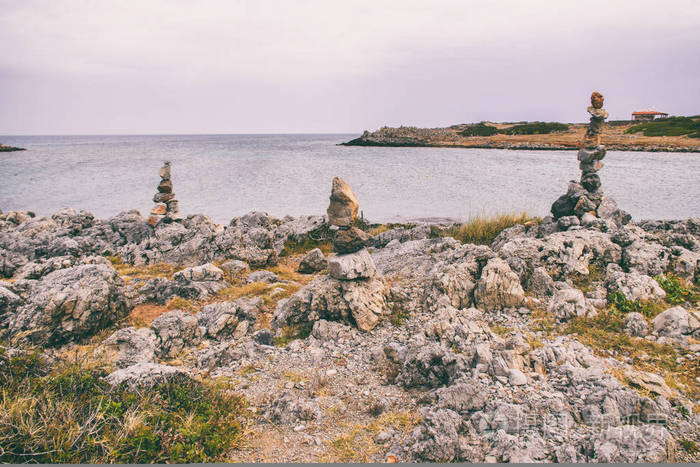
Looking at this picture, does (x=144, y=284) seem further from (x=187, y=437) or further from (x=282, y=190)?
(x=282, y=190)

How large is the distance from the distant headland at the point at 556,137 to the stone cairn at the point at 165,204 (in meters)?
53.5

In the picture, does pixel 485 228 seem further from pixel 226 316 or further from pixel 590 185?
pixel 226 316

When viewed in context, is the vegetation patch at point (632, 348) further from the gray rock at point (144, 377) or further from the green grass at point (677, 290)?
the gray rock at point (144, 377)

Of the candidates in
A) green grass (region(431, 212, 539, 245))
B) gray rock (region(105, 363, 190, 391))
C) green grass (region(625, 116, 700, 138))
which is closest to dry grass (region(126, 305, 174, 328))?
gray rock (region(105, 363, 190, 391))

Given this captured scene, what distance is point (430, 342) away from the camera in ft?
24.0

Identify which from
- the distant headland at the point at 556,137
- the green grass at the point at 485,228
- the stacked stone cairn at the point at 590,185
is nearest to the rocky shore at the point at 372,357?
the stacked stone cairn at the point at 590,185

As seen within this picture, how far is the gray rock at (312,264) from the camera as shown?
44.6 ft

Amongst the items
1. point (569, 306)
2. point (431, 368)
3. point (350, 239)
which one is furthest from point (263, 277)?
point (569, 306)

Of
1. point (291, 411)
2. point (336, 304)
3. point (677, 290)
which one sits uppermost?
point (677, 290)

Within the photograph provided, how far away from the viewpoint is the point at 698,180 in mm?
33156

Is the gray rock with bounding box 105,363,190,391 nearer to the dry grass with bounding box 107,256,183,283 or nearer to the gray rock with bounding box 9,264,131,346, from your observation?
the gray rock with bounding box 9,264,131,346

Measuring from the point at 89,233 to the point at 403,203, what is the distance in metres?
20.4

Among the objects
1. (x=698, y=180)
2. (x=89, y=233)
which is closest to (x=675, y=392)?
(x=89, y=233)

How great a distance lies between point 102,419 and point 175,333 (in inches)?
125
